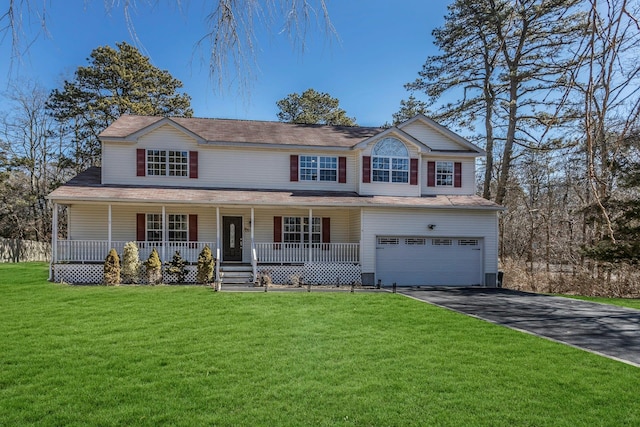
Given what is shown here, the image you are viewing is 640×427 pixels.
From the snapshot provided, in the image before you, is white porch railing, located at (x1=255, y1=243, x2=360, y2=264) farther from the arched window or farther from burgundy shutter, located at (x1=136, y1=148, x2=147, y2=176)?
burgundy shutter, located at (x1=136, y1=148, x2=147, y2=176)

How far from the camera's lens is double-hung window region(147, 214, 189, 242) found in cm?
1761

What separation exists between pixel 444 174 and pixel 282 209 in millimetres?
7936

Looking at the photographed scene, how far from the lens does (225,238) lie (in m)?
18.4

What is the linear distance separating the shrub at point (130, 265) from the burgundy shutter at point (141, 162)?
11.5 feet

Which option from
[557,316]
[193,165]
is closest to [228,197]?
[193,165]

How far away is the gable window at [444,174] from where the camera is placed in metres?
20.0

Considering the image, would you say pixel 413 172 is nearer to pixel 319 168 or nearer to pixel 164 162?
pixel 319 168

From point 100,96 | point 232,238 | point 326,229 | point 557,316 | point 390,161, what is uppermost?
point 100,96

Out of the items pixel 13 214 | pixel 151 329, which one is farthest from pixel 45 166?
pixel 151 329

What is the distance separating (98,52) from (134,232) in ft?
62.8

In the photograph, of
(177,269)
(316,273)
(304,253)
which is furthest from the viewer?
(304,253)

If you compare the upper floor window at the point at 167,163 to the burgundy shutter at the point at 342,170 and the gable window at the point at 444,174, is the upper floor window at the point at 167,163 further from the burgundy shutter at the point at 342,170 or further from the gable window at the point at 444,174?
the gable window at the point at 444,174

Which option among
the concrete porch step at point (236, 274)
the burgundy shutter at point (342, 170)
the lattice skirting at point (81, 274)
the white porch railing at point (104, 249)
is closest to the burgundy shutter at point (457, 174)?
the burgundy shutter at point (342, 170)

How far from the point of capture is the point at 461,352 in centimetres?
715
